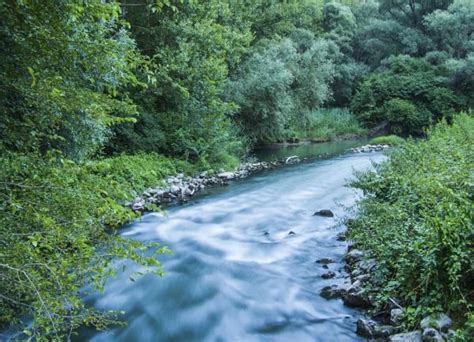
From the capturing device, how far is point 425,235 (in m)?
4.43

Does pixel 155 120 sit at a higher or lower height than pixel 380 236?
higher

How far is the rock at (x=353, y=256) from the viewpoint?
594cm

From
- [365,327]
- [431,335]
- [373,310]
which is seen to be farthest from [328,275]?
Result: [431,335]

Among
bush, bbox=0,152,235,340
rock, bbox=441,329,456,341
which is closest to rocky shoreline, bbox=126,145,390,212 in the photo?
bush, bbox=0,152,235,340

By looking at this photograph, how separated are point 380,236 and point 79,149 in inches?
221

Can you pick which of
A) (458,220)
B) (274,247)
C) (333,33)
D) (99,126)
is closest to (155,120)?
(99,126)

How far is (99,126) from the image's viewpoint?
313 inches

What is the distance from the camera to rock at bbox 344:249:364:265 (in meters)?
5.94

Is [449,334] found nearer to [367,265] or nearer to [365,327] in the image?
[365,327]

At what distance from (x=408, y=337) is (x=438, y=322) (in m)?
0.31

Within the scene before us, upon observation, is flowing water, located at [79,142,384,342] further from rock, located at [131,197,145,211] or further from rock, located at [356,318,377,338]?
rock, located at [131,197,145,211]

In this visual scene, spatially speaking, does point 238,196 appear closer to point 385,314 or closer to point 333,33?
point 385,314

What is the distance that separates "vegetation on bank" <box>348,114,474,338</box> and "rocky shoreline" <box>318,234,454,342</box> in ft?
0.32

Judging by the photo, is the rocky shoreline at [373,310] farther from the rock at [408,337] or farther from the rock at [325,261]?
the rock at [325,261]
